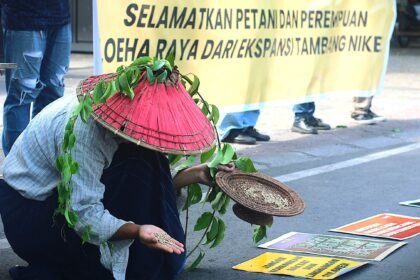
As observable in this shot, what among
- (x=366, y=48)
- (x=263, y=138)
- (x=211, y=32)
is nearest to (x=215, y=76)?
(x=211, y=32)

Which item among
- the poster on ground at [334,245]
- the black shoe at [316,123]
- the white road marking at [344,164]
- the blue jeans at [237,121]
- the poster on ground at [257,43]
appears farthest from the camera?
the black shoe at [316,123]

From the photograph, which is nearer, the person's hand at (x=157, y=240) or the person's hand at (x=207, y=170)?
the person's hand at (x=157, y=240)

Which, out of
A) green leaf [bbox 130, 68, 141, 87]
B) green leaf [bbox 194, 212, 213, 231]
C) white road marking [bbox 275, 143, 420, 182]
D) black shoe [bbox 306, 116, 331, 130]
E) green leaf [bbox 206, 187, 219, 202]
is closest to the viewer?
green leaf [bbox 130, 68, 141, 87]

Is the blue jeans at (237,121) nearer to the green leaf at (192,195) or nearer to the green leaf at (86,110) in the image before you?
the green leaf at (192,195)

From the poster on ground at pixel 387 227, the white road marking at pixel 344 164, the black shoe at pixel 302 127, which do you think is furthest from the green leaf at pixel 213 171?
the black shoe at pixel 302 127

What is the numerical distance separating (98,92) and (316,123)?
493cm

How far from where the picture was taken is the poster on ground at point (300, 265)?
396cm

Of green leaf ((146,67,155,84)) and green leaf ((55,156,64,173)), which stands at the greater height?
green leaf ((146,67,155,84))

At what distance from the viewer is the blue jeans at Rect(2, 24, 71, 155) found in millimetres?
5441

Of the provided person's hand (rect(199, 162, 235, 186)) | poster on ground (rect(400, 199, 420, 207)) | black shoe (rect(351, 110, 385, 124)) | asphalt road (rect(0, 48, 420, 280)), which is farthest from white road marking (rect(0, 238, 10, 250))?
black shoe (rect(351, 110, 385, 124))

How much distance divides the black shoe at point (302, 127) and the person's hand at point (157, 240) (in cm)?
476

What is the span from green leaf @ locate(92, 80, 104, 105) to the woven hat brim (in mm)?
551

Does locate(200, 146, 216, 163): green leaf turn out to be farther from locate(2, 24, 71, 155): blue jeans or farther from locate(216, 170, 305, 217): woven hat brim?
locate(2, 24, 71, 155): blue jeans

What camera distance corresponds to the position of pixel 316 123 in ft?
26.6
